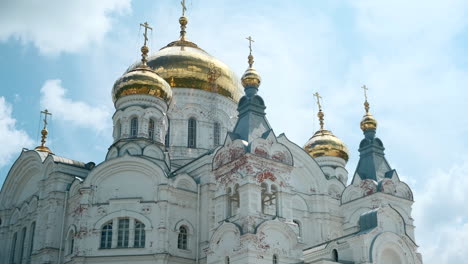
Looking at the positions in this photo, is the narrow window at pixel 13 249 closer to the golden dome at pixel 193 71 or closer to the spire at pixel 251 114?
the golden dome at pixel 193 71

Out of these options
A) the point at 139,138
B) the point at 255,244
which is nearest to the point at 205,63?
the point at 139,138

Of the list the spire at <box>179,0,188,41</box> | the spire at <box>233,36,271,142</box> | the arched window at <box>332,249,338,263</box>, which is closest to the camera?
the arched window at <box>332,249,338,263</box>

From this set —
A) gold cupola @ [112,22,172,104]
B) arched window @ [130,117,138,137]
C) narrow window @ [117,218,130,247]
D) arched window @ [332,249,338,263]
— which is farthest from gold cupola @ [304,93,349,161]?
narrow window @ [117,218,130,247]

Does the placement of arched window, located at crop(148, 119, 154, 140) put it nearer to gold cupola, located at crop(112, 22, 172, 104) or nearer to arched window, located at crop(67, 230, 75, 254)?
gold cupola, located at crop(112, 22, 172, 104)

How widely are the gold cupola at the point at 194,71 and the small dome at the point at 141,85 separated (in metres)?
2.20

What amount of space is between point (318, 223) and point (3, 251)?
1209cm

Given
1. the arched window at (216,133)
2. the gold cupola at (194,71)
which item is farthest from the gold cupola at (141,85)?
the arched window at (216,133)

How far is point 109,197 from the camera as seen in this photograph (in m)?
20.1

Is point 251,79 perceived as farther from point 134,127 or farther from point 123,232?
point 123,232

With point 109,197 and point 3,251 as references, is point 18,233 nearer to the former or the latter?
point 3,251

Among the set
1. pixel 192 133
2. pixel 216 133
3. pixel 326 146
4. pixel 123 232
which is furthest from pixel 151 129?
pixel 326 146

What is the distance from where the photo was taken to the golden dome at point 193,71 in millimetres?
25531

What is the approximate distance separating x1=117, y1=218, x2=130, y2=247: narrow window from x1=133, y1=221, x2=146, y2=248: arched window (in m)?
0.29

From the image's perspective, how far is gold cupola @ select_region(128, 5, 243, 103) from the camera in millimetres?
25531
